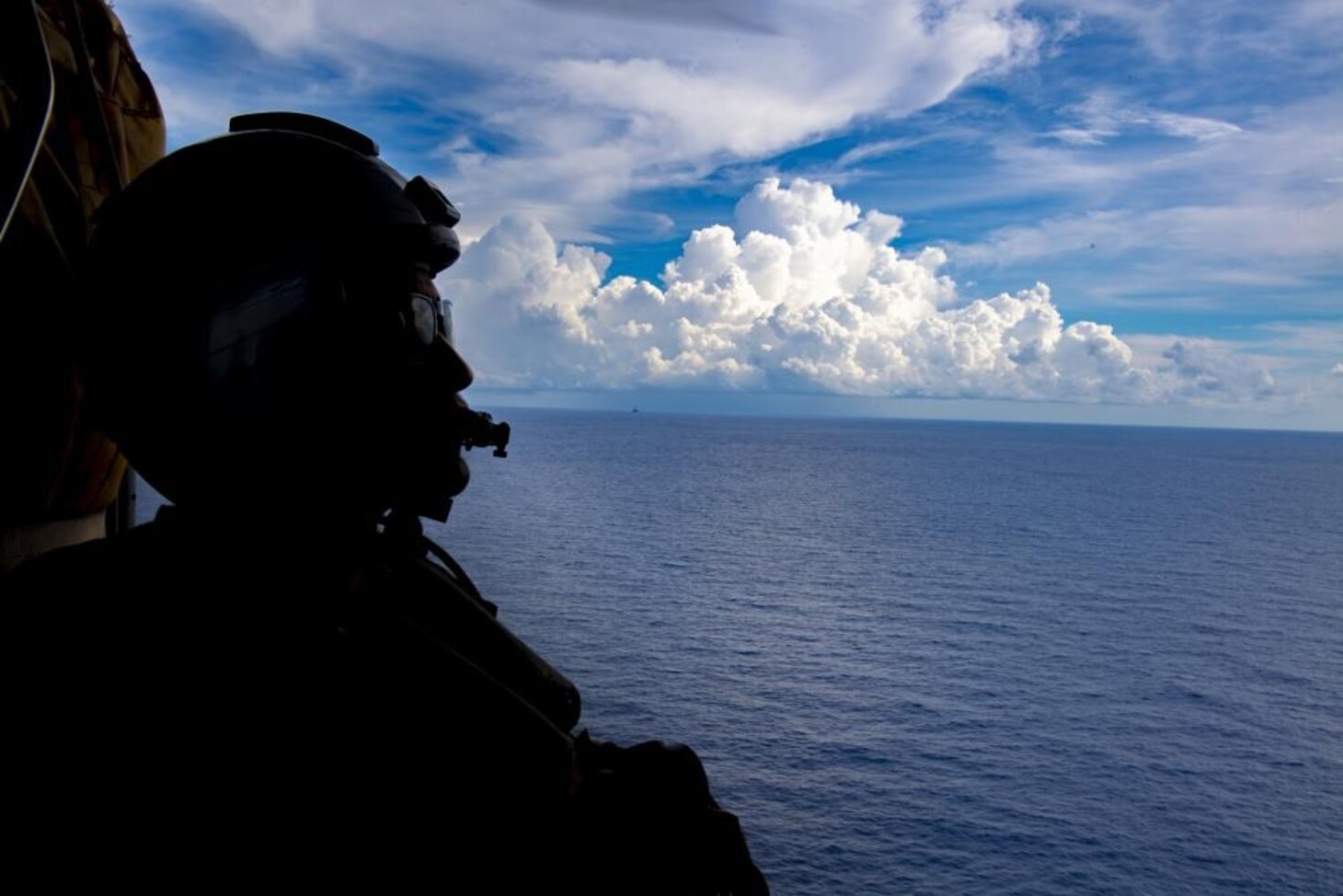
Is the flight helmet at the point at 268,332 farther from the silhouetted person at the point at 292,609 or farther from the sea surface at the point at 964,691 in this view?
the sea surface at the point at 964,691

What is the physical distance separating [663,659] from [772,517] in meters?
84.6

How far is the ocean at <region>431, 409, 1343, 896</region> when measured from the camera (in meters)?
69.7

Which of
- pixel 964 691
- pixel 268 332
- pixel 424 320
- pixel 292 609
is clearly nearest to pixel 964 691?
pixel 964 691

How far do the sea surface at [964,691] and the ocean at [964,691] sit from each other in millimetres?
312

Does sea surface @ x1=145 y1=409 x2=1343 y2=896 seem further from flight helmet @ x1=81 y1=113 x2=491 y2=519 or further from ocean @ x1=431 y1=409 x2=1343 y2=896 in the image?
flight helmet @ x1=81 y1=113 x2=491 y2=519

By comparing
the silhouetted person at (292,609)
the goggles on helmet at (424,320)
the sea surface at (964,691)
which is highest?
the goggles on helmet at (424,320)

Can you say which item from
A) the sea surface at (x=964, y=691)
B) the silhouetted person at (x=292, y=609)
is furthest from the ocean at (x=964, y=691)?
the silhouetted person at (x=292, y=609)

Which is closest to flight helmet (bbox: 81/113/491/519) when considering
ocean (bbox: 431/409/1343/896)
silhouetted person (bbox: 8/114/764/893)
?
silhouetted person (bbox: 8/114/764/893)

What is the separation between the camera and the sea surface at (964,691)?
69.7 meters

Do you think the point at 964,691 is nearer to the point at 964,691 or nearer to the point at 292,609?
the point at 964,691

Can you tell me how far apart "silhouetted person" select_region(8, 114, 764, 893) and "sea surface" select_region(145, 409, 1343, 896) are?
63.1 metres

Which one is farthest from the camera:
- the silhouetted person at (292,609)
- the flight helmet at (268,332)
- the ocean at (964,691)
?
the ocean at (964,691)

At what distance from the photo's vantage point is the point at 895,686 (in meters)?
93.2

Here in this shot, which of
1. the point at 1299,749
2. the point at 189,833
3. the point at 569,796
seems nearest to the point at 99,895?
the point at 189,833
